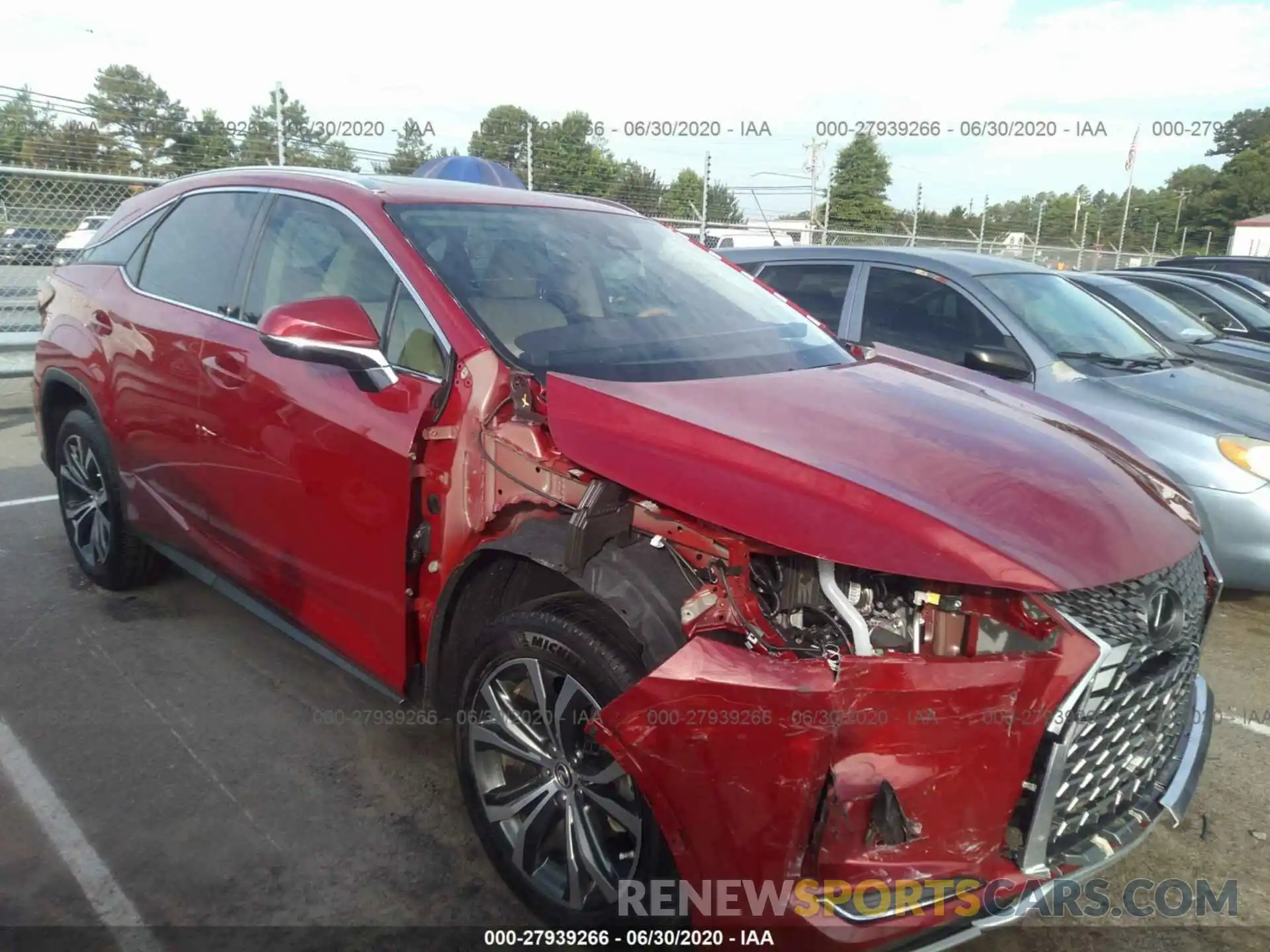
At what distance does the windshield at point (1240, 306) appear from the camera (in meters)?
10.2

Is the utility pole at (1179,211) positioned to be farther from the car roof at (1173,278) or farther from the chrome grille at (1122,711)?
the chrome grille at (1122,711)

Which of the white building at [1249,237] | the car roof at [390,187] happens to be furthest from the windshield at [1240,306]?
the white building at [1249,237]

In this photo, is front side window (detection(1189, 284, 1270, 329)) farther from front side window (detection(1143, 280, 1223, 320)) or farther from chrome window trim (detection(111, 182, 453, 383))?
chrome window trim (detection(111, 182, 453, 383))

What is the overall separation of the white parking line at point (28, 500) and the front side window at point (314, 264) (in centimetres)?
353

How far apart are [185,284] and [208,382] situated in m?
0.57

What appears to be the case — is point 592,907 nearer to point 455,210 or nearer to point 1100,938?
point 1100,938

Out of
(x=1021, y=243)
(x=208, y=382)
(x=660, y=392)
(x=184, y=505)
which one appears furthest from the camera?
(x=1021, y=243)

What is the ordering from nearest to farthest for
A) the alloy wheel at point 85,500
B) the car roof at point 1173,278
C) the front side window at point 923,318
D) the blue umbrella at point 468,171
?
the alloy wheel at point 85,500
the front side window at point 923,318
the blue umbrella at point 468,171
the car roof at point 1173,278

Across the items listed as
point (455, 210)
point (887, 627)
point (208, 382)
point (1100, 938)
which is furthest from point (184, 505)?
point (1100, 938)

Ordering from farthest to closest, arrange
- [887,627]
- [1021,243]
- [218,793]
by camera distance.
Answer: [1021,243] → [218,793] → [887,627]

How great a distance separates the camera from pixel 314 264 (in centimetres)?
307

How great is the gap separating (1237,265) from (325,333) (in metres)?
16.0

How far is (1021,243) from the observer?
26172mm

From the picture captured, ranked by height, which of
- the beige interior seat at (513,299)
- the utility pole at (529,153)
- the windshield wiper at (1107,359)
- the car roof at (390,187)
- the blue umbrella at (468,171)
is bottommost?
the windshield wiper at (1107,359)
